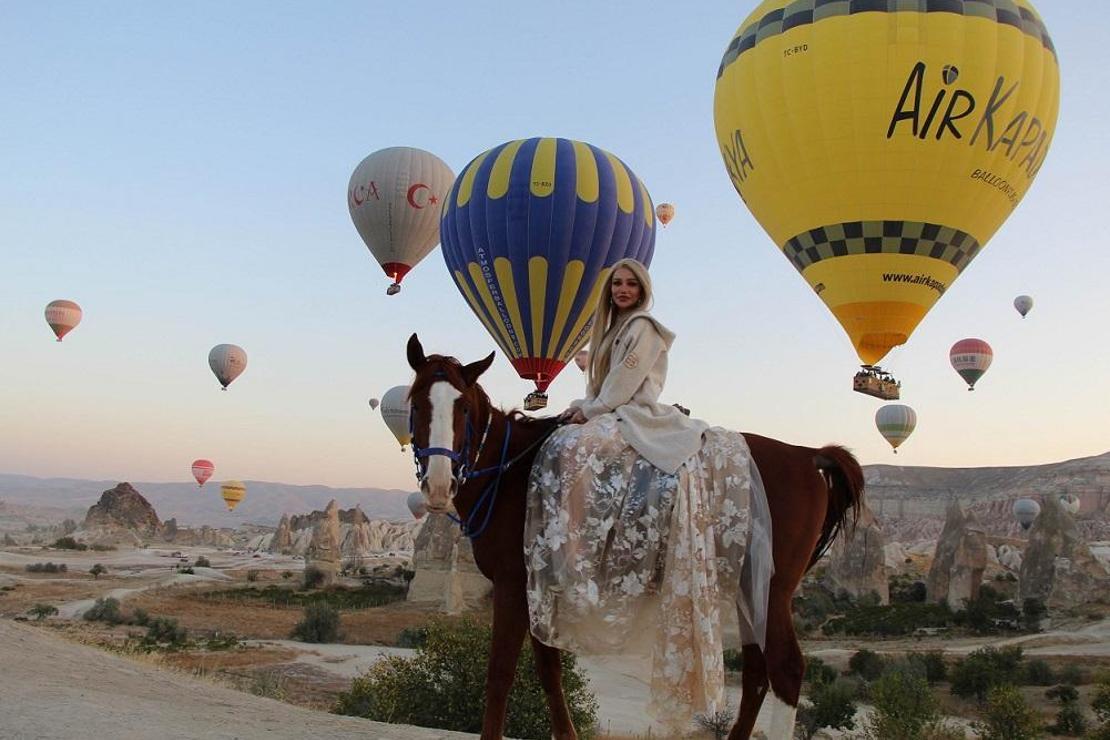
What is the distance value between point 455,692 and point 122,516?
9834 cm

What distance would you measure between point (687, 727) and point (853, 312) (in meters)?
18.5

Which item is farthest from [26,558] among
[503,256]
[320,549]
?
[503,256]

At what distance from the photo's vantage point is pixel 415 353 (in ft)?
15.4

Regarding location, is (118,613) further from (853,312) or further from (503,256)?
(853,312)

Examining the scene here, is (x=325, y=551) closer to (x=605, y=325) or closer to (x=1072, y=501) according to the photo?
(x=605, y=325)

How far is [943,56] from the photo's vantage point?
1995 cm

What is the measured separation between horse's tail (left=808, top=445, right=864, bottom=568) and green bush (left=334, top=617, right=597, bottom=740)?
588 centimetres

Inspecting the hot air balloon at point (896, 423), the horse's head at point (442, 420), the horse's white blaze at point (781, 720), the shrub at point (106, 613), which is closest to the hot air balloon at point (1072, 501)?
the hot air balloon at point (896, 423)

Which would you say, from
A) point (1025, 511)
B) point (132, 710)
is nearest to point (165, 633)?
point (132, 710)

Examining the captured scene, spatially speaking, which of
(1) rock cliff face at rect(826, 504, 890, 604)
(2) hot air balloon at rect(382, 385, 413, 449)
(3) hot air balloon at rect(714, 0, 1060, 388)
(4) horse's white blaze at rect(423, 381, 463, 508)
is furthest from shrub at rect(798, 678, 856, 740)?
(2) hot air balloon at rect(382, 385, 413, 449)

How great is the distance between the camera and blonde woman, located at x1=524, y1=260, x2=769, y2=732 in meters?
4.66

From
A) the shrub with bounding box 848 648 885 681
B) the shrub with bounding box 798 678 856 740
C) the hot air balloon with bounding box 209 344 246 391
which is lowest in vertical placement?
the shrub with bounding box 848 648 885 681

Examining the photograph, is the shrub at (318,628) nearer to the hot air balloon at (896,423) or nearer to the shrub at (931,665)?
the shrub at (931,665)

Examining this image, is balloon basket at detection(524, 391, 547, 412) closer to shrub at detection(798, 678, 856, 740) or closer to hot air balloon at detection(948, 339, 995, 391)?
shrub at detection(798, 678, 856, 740)
